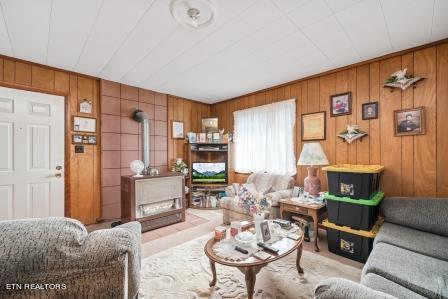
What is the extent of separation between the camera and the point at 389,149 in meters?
2.59

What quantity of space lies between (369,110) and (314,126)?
76 centimetres

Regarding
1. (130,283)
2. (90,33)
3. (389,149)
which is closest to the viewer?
(130,283)

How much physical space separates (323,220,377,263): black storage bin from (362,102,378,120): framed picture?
1489 mm

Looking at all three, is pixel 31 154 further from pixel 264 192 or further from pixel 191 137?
pixel 264 192

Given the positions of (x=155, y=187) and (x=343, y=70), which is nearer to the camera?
(x=343, y=70)

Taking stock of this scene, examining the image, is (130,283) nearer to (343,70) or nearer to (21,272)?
(21,272)

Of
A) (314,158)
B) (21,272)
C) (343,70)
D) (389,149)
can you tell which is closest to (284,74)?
(343,70)

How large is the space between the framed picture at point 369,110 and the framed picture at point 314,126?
530mm

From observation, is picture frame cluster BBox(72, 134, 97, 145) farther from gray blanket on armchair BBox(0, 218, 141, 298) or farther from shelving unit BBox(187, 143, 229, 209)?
gray blanket on armchair BBox(0, 218, 141, 298)

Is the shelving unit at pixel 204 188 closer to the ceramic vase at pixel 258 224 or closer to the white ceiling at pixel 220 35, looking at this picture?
the white ceiling at pixel 220 35

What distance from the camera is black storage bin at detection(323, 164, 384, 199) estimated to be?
87.6 inches

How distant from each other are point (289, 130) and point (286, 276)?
2346 mm

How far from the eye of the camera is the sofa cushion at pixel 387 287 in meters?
1.16

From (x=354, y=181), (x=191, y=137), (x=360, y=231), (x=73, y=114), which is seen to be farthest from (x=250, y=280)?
(x=73, y=114)
